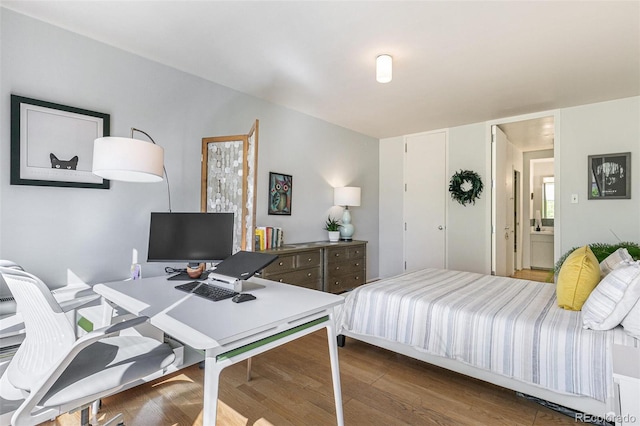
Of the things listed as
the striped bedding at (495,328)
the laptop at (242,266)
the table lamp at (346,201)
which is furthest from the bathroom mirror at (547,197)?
the laptop at (242,266)

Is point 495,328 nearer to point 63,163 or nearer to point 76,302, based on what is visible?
point 76,302

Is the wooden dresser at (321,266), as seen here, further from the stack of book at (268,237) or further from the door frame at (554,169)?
the door frame at (554,169)

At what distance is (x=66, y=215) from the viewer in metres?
2.39

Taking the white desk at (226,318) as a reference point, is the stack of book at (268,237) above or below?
above

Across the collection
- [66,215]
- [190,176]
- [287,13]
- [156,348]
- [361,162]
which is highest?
[287,13]

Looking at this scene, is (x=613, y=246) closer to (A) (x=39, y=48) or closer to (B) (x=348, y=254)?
(B) (x=348, y=254)

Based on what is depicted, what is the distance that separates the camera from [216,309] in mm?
1395

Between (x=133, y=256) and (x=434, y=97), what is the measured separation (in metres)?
3.51

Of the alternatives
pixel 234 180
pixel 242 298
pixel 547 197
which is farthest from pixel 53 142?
pixel 547 197

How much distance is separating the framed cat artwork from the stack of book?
1.49m

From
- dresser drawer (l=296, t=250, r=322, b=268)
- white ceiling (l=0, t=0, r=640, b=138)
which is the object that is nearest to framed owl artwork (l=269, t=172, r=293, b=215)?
dresser drawer (l=296, t=250, r=322, b=268)

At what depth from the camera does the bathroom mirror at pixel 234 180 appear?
2.81 meters

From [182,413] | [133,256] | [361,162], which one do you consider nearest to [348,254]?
[361,162]

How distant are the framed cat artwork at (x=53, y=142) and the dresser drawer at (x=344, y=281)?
263 centimetres
